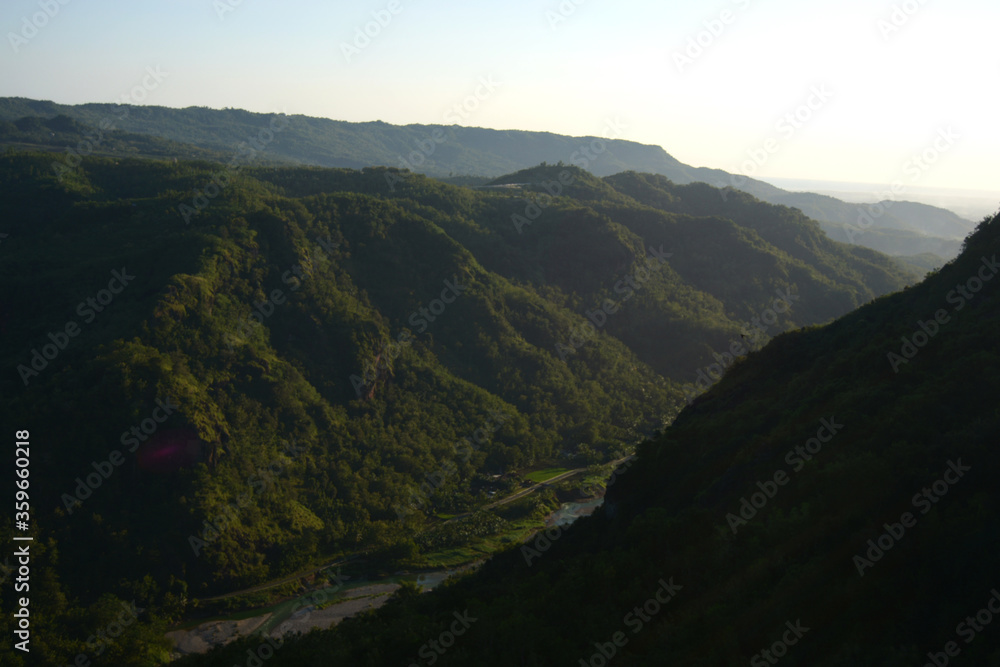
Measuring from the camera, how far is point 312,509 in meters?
72.6

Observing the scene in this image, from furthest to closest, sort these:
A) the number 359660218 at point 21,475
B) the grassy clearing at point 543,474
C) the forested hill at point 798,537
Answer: the grassy clearing at point 543,474
the number 359660218 at point 21,475
the forested hill at point 798,537

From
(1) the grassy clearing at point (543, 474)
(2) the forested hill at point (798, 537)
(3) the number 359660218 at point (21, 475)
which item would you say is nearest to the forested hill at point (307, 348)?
(3) the number 359660218 at point (21, 475)

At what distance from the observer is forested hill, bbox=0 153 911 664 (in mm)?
60844

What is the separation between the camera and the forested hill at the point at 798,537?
19469 millimetres

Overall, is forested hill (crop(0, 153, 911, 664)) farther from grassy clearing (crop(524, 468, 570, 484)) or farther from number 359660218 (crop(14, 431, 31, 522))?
grassy clearing (crop(524, 468, 570, 484))

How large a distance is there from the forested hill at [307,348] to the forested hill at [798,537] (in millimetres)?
29293

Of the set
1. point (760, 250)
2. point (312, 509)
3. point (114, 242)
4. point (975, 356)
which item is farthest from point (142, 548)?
point (760, 250)

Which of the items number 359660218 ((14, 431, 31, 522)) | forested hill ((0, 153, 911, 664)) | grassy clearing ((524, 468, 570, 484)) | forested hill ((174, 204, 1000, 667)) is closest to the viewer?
forested hill ((174, 204, 1000, 667))

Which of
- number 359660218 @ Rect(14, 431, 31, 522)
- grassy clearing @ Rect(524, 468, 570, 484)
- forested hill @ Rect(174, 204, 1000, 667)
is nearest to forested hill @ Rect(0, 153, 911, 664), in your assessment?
number 359660218 @ Rect(14, 431, 31, 522)

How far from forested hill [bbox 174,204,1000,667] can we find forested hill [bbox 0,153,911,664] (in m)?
29.3

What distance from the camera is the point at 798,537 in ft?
79.5

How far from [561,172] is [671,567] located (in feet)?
555

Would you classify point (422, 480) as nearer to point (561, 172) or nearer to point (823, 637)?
point (823, 637)

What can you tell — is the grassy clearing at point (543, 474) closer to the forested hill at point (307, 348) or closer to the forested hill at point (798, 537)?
the forested hill at point (307, 348)
